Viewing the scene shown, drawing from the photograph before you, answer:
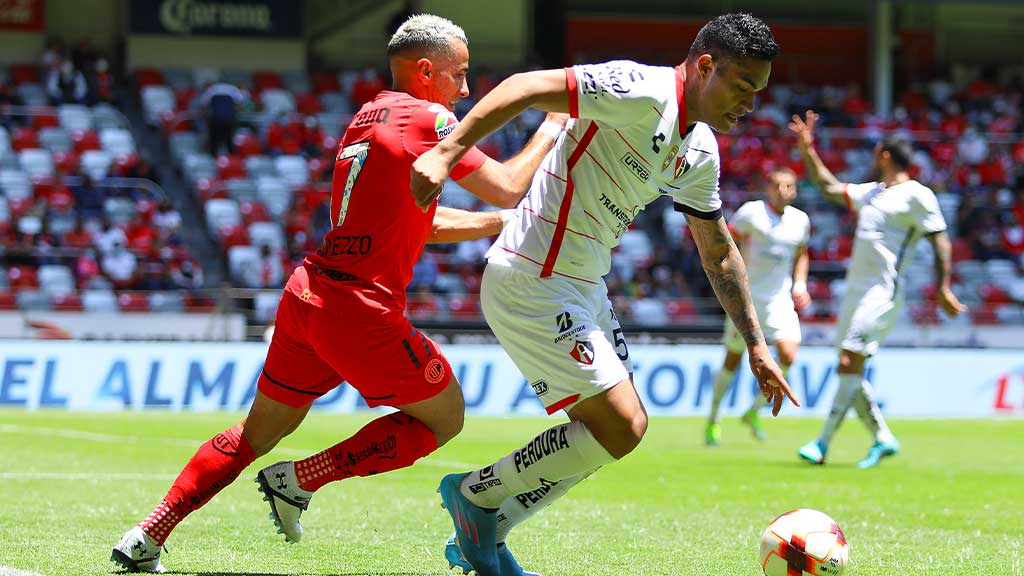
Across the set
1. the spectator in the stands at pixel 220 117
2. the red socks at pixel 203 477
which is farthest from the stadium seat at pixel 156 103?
the red socks at pixel 203 477

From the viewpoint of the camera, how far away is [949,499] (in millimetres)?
10062

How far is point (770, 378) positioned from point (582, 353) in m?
0.81

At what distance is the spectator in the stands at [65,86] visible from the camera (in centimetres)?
2778

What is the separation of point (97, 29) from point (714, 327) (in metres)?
16.5

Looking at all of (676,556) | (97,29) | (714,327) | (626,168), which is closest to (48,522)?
(676,556)

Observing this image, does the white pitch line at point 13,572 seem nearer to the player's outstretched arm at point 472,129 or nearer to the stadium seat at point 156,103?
the player's outstretched arm at point 472,129

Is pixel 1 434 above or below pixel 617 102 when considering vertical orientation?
below

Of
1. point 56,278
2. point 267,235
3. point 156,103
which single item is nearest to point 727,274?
point 56,278

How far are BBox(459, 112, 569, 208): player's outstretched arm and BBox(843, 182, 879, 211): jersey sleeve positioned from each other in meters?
7.51

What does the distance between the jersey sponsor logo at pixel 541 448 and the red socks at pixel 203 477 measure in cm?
126

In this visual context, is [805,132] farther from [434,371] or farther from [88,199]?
[88,199]

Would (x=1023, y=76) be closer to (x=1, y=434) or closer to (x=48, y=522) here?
(x=1, y=434)

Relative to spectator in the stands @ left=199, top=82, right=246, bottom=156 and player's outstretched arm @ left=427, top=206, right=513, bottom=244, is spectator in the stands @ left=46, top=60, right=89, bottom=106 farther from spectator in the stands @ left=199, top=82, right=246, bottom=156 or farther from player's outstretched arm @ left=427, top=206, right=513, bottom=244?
player's outstretched arm @ left=427, top=206, right=513, bottom=244

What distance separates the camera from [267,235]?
82.8ft
